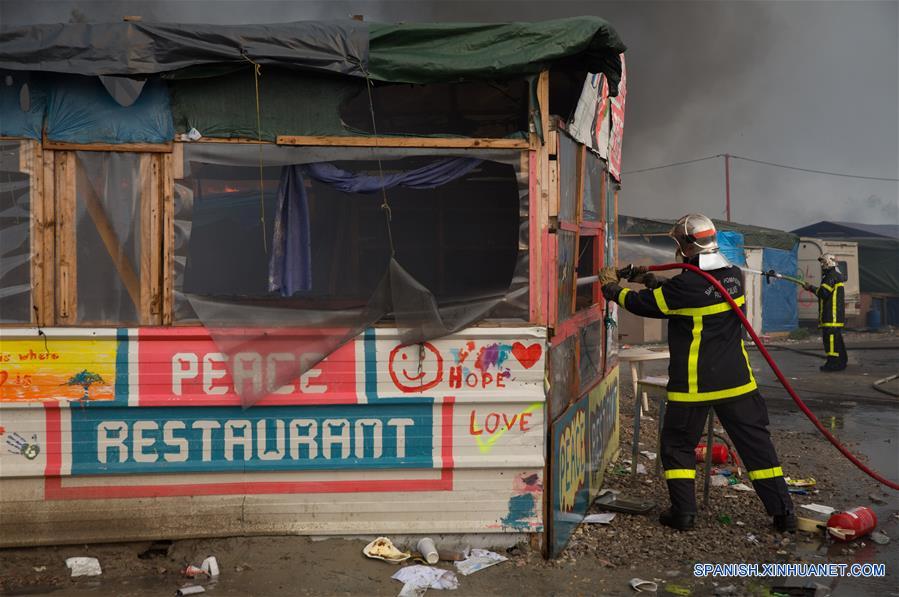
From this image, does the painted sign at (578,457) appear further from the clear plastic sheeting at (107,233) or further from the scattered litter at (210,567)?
the clear plastic sheeting at (107,233)

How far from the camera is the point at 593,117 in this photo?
6.08 m

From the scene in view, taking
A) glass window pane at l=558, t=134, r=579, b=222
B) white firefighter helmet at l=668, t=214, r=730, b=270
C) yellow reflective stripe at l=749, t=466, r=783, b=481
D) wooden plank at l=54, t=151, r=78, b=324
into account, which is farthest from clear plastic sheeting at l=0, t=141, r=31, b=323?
yellow reflective stripe at l=749, t=466, r=783, b=481

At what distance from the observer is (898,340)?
21156 mm

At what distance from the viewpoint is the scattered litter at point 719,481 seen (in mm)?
6719

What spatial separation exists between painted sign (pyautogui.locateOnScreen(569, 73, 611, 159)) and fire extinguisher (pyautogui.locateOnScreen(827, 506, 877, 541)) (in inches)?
118

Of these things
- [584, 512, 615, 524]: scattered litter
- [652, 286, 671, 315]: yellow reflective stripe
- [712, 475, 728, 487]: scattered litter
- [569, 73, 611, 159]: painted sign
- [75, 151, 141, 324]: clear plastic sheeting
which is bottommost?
[584, 512, 615, 524]: scattered litter

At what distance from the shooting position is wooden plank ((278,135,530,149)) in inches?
189

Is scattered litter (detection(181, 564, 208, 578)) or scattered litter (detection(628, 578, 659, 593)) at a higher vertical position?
scattered litter (detection(181, 564, 208, 578))

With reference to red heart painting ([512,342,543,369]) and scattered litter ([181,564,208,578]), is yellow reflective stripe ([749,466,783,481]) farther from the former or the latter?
scattered litter ([181,564,208,578])

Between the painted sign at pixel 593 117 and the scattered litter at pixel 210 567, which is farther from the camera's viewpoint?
the painted sign at pixel 593 117

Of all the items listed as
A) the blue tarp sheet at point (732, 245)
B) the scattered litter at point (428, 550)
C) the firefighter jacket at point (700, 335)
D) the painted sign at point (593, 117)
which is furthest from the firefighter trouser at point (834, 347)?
the scattered litter at point (428, 550)

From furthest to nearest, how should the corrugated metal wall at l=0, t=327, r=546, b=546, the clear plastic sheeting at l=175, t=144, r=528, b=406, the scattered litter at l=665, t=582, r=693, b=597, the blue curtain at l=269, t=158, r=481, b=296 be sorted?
the clear plastic sheeting at l=175, t=144, r=528, b=406
the blue curtain at l=269, t=158, r=481, b=296
the corrugated metal wall at l=0, t=327, r=546, b=546
the scattered litter at l=665, t=582, r=693, b=597

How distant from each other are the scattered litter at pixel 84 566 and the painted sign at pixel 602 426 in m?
3.28

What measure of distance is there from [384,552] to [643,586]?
1437 millimetres
